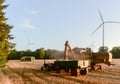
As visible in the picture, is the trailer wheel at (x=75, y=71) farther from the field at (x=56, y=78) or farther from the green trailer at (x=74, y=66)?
the field at (x=56, y=78)

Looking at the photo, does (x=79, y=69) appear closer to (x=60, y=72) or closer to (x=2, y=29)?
(x=60, y=72)

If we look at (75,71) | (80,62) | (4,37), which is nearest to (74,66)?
(75,71)

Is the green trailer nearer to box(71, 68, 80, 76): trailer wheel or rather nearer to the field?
box(71, 68, 80, 76): trailer wheel

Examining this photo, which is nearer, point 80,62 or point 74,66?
point 74,66

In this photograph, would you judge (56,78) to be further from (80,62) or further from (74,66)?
(80,62)

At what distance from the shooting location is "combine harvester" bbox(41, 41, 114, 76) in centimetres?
2808

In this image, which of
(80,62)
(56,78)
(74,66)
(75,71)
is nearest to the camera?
(56,78)

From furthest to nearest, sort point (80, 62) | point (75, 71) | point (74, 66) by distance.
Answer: point (80, 62) → point (74, 66) → point (75, 71)

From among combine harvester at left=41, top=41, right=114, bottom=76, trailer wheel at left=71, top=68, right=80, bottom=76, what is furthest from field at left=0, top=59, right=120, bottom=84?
combine harvester at left=41, top=41, right=114, bottom=76

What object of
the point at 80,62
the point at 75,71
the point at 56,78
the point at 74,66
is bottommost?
the point at 56,78

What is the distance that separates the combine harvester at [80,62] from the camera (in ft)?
92.1

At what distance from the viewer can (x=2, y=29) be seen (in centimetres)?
2853

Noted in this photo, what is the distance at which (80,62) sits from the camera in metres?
28.4

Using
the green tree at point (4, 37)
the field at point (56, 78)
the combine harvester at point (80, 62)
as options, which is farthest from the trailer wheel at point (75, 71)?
the green tree at point (4, 37)
